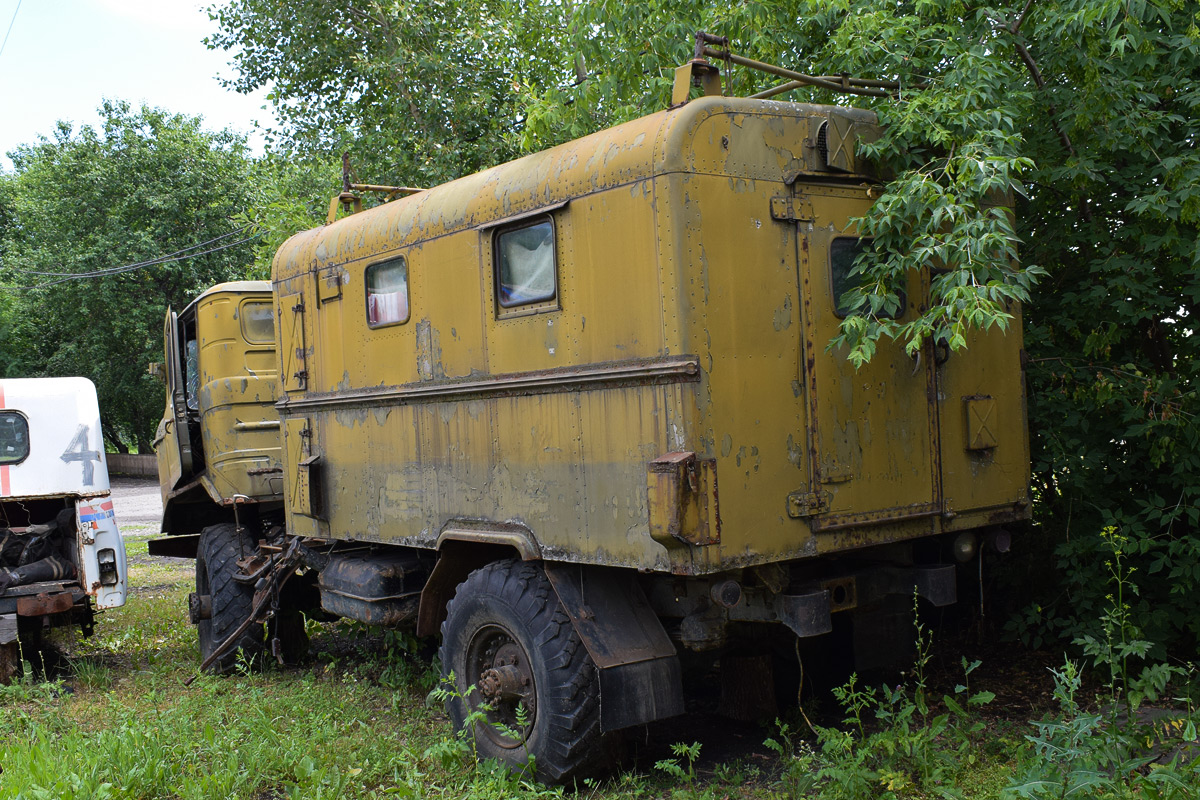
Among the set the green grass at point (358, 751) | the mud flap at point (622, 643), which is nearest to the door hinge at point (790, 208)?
the mud flap at point (622, 643)

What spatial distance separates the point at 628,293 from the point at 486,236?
124 cm

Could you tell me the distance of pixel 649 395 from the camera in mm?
4691

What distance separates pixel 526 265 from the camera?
18.0ft

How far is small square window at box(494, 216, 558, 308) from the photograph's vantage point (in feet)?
17.4

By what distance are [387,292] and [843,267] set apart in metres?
2.88

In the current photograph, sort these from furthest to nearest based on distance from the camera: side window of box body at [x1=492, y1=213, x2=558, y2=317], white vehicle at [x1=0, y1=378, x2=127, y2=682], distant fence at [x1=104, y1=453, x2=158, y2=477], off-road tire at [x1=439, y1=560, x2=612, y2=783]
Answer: distant fence at [x1=104, y1=453, x2=158, y2=477], white vehicle at [x1=0, y1=378, x2=127, y2=682], side window of box body at [x1=492, y1=213, x2=558, y2=317], off-road tire at [x1=439, y1=560, x2=612, y2=783]

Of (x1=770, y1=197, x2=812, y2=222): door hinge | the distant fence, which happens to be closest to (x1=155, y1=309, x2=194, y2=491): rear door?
(x1=770, y1=197, x2=812, y2=222): door hinge

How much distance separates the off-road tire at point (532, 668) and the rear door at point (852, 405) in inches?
53.6

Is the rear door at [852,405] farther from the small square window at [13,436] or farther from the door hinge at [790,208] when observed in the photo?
the small square window at [13,436]

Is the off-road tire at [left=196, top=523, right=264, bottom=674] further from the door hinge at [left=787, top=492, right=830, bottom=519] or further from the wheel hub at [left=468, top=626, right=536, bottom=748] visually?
the door hinge at [left=787, top=492, right=830, bottom=519]

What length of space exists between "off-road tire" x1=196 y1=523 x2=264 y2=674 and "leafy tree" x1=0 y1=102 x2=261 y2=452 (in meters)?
25.5

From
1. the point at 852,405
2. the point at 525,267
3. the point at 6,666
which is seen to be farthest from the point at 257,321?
the point at 852,405

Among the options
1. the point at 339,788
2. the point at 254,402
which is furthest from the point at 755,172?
the point at 254,402

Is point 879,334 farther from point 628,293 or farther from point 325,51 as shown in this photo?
point 325,51
